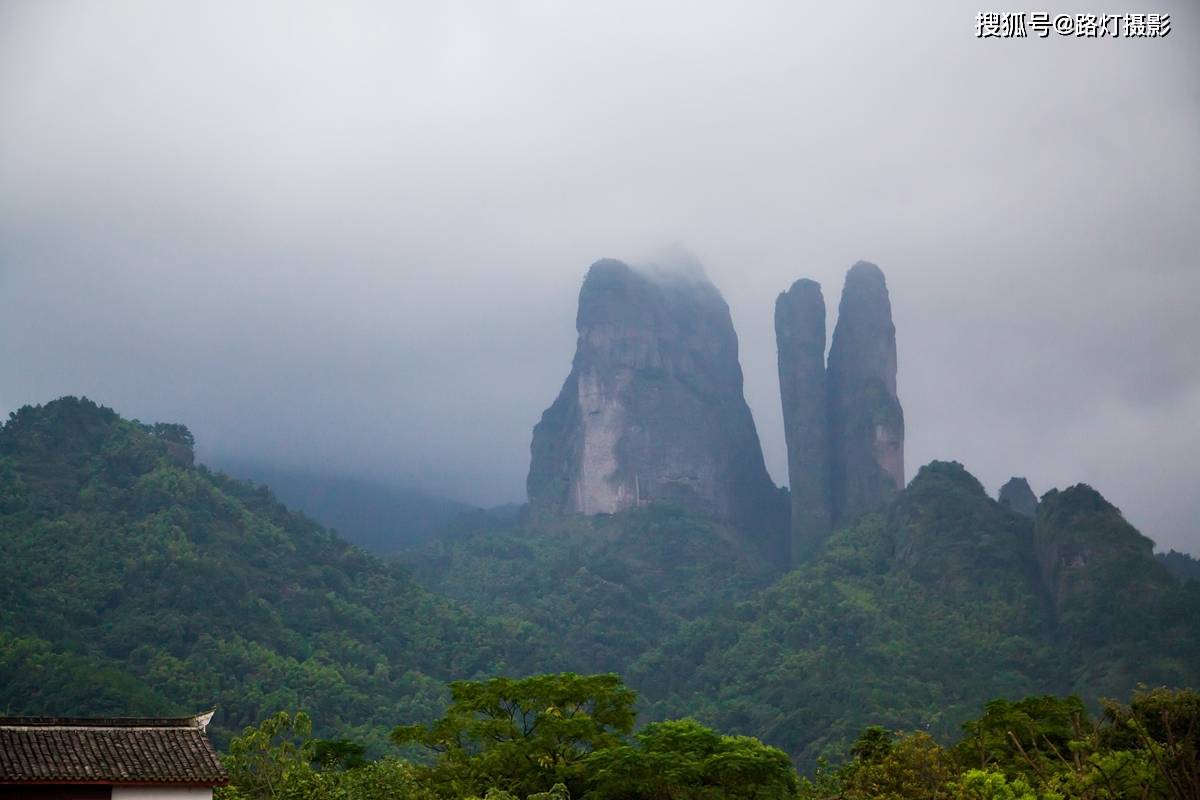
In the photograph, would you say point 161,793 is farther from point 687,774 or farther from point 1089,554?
point 1089,554

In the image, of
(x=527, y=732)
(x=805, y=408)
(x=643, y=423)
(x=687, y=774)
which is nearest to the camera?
(x=687, y=774)

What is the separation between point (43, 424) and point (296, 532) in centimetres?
1735

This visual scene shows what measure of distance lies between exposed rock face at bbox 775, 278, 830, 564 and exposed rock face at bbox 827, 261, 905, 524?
1.18m

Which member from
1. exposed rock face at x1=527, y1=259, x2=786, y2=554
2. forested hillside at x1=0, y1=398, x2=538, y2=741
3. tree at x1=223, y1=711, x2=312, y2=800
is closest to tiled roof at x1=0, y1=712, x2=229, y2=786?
tree at x1=223, y1=711, x2=312, y2=800

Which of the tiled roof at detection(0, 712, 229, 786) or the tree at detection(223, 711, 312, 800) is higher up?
the tiled roof at detection(0, 712, 229, 786)

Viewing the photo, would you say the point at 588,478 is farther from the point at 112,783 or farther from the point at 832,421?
the point at 112,783

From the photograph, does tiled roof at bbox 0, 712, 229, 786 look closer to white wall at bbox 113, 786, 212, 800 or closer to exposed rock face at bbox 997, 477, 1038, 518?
white wall at bbox 113, 786, 212, 800

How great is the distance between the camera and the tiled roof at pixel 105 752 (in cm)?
1969

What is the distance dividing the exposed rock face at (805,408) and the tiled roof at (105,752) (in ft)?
303

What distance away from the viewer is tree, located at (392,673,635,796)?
2898 cm

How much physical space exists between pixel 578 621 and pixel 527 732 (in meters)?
71.0

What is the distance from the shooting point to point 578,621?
101 meters

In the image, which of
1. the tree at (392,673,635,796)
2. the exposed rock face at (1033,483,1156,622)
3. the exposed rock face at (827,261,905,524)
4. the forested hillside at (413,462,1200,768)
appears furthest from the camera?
the exposed rock face at (827,261,905,524)

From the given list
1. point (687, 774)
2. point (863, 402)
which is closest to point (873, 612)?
point (863, 402)
